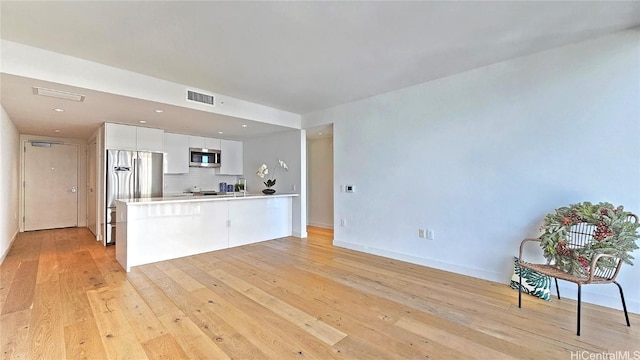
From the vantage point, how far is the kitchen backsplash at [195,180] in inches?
249

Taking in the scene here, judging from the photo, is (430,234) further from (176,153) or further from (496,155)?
(176,153)

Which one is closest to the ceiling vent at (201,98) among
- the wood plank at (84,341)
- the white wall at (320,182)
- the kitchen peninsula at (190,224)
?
the kitchen peninsula at (190,224)

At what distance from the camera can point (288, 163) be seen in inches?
228

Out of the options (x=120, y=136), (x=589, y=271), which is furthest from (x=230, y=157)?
(x=589, y=271)

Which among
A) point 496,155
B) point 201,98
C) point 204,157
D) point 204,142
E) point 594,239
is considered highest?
point 201,98

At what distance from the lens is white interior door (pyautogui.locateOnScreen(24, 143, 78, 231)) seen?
20.1 ft

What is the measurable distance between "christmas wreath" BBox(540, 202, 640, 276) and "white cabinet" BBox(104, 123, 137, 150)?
623 cm

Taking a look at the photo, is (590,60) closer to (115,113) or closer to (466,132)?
(466,132)

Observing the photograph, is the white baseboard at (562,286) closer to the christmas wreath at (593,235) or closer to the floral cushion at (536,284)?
the floral cushion at (536,284)

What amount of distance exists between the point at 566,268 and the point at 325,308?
2.13 m

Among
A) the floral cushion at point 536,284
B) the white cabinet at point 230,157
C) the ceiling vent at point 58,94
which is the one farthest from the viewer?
the white cabinet at point 230,157

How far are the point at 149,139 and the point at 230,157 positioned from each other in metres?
1.89

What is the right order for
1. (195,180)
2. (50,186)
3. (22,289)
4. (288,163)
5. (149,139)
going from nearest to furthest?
(22,289), (149,139), (288,163), (50,186), (195,180)

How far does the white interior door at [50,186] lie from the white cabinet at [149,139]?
2.94 m
